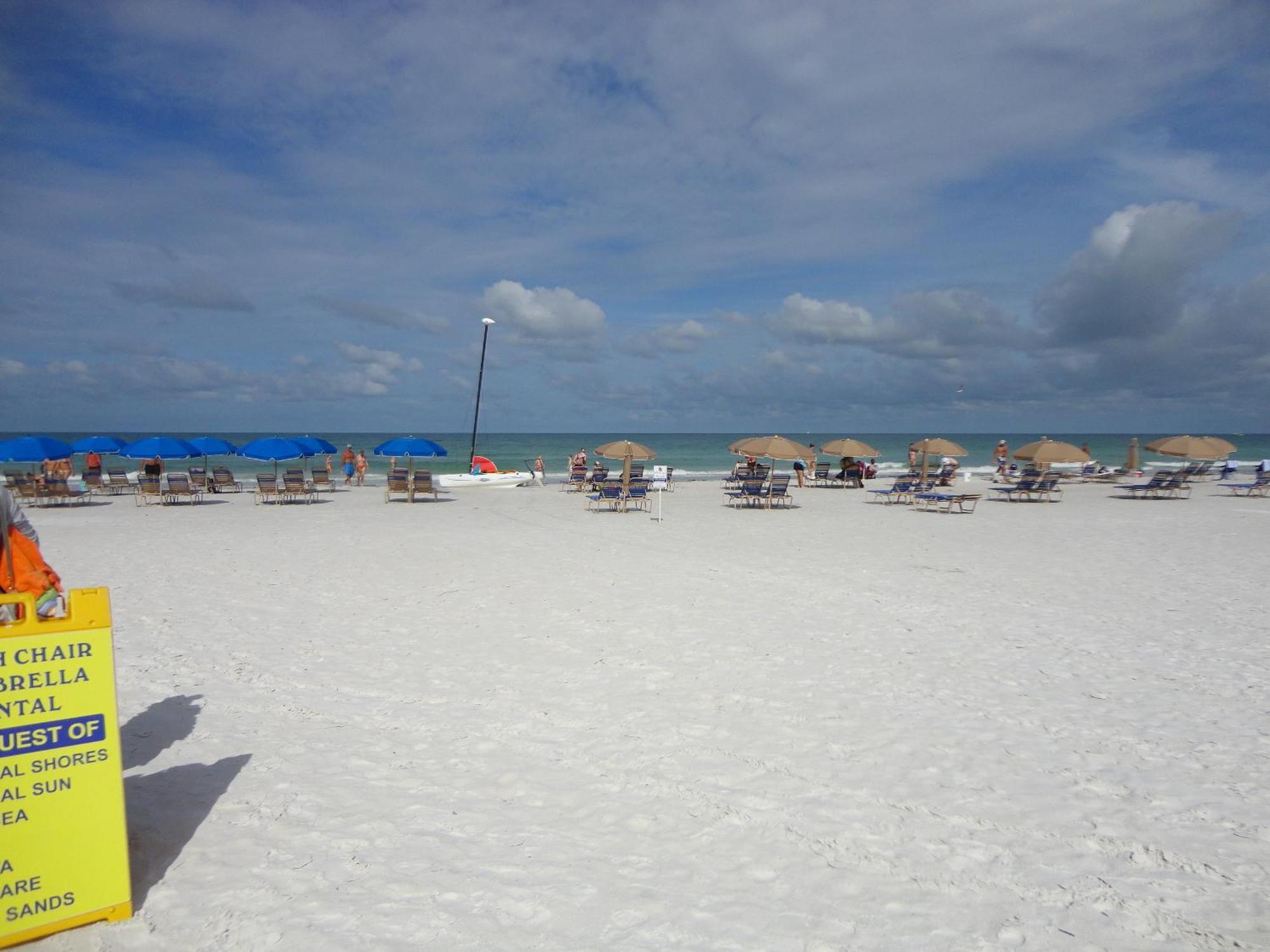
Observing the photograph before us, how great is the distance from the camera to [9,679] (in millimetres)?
2520

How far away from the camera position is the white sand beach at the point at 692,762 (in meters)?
2.81

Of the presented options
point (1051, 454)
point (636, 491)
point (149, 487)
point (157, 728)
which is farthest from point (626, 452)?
point (157, 728)

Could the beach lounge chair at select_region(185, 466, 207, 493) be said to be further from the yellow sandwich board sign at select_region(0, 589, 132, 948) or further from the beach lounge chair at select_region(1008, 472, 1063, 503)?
the beach lounge chair at select_region(1008, 472, 1063, 503)

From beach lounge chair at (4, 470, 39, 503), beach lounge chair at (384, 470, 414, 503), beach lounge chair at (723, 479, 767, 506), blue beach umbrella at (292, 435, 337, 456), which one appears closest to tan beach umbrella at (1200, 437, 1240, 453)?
beach lounge chair at (723, 479, 767, 506)

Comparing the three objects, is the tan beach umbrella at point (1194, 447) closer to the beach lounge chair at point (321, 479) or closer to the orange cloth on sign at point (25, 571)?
the beach lounge chair at point (321, 479)

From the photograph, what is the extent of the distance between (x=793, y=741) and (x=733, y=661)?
1453mm

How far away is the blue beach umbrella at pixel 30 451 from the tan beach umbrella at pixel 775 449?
15711mm

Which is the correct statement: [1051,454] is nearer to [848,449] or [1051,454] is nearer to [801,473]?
[848,449]

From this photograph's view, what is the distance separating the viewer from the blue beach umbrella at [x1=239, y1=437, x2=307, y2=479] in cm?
1891

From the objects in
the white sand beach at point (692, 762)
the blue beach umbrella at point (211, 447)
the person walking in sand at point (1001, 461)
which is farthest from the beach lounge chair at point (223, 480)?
the person walking in sand at point (1001, 461)

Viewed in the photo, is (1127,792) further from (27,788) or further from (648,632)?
(27,788)

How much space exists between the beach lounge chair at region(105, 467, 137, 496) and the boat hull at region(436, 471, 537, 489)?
8800 mm

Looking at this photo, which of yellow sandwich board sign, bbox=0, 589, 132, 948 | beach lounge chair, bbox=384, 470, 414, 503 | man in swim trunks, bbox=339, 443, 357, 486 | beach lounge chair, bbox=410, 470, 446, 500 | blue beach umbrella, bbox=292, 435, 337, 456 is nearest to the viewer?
yellow sandwich board sign, bbox=0, 589, 132, 948

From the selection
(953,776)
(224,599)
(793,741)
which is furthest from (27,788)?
(224,599)
